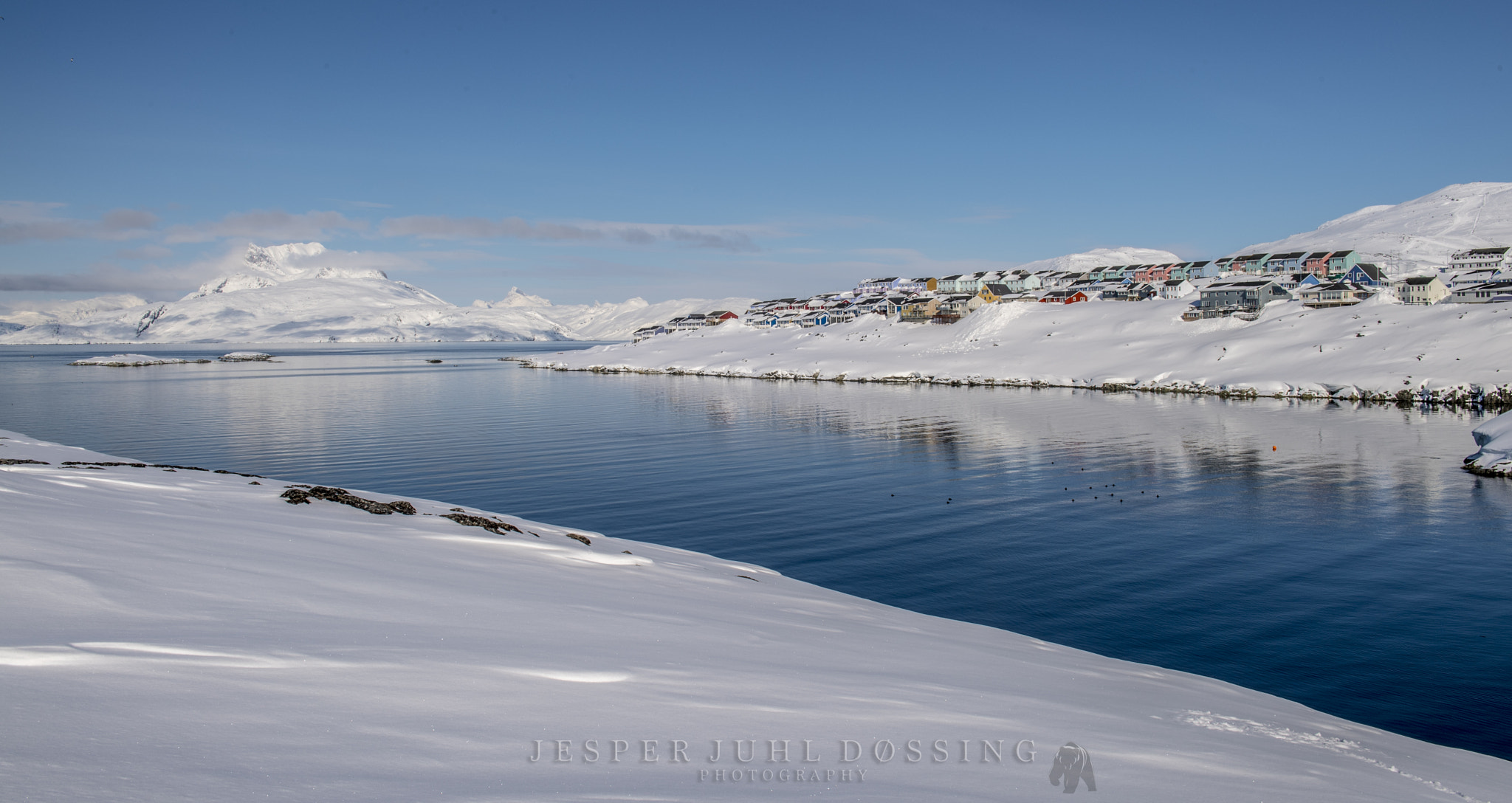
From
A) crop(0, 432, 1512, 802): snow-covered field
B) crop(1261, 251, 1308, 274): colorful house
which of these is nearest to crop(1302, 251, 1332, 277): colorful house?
crop(1261, 251, 1308, 274): colorful house

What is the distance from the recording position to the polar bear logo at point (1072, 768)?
6250mm

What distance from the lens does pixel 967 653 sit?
11172 mm

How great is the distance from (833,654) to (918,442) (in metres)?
35.0

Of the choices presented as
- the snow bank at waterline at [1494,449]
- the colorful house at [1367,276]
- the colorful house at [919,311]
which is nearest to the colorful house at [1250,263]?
the colorful house at [1367,276]

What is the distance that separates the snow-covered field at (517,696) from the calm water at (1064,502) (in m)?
4.13

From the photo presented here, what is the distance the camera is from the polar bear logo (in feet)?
20.5

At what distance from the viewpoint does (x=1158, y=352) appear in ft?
276

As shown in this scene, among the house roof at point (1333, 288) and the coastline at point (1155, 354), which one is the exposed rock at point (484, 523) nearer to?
the coastline at point (1155, 354)

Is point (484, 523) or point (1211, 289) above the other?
point (1211, 289)

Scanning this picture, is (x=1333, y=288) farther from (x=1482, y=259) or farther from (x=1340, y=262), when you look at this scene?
→ (x=1482, y=259)

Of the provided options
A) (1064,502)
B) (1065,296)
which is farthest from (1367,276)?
(1064,502)

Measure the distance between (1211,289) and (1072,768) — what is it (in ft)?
372

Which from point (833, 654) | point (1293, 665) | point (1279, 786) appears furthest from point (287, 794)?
point (1293, 665)

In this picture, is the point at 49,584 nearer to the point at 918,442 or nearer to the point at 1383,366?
the point at 918,442
